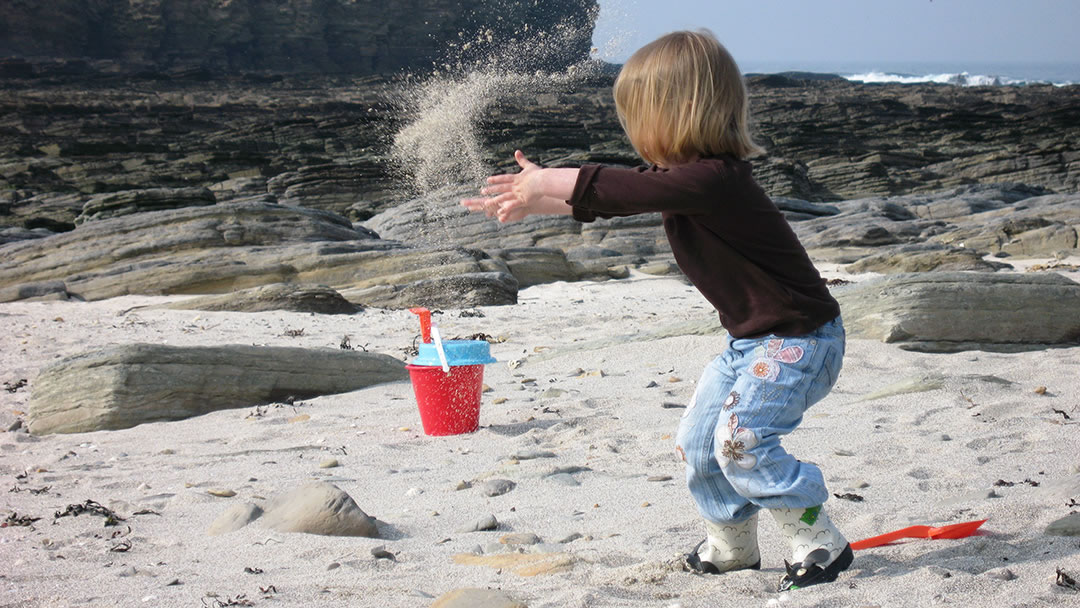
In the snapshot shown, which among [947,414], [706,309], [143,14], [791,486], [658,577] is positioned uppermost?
[143,14]

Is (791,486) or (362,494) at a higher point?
(791,486)

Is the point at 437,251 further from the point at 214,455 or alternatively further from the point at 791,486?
the point at 791,486

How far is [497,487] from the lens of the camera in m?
3.42

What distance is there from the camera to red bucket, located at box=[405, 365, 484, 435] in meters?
4.30

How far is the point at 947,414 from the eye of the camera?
4.17 m

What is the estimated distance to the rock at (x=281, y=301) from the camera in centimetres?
953

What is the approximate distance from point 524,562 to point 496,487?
872mm

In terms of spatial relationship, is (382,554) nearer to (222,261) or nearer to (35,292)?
(222,261)

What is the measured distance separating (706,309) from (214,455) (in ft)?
20.6

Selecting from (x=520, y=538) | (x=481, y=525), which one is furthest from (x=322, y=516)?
(x=520, y=538)

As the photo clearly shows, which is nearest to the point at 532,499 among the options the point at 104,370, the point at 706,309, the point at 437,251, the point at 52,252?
the point at 104,370

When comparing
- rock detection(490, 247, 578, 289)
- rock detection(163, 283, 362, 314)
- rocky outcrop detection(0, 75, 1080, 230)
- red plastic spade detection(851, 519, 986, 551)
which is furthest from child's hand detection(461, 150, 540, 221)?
rocky outcrop detection(0, 75, 1080, 230)

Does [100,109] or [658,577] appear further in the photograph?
[100,109]

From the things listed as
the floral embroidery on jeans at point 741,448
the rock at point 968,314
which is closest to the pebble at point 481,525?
the floral embroidery on jeans at point 741,448
